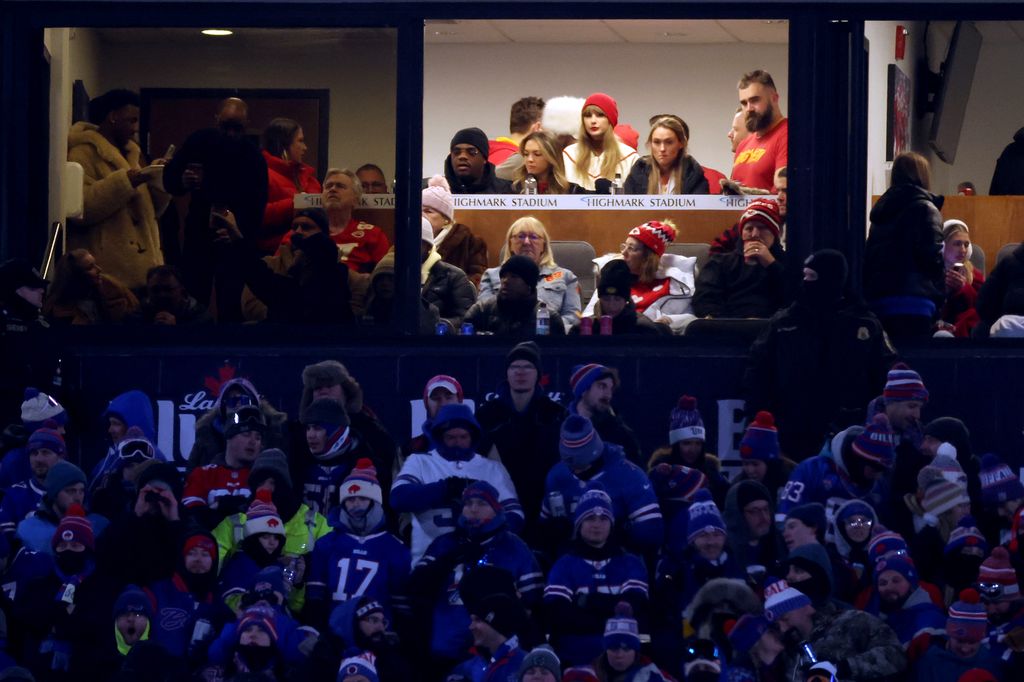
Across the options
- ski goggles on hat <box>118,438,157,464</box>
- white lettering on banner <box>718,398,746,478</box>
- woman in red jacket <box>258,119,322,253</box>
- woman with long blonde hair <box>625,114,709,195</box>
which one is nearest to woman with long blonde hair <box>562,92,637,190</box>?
woman with long blonde hair <box>625,114,709,195</box>

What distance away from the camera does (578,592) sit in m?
11.3

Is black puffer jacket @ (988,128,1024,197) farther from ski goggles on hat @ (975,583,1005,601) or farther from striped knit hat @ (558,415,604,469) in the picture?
striped knit hat @ (558,415,604,469)

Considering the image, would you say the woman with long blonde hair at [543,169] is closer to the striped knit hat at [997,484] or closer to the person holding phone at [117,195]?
the person holding phone at [117,195]

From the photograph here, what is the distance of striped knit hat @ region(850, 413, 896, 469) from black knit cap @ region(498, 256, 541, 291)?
2244 millimetres

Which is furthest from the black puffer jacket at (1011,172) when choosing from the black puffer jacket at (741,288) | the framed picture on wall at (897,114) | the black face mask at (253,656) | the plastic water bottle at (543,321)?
the black face mask at (253,656)

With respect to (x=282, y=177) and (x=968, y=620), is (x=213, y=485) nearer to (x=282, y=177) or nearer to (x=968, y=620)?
(x=282, y=177)

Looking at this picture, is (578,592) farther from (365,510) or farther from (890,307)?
(890,307)

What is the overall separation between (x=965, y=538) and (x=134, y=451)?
14.5ft

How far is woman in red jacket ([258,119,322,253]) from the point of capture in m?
13.1

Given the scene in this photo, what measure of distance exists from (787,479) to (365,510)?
93.3 inches

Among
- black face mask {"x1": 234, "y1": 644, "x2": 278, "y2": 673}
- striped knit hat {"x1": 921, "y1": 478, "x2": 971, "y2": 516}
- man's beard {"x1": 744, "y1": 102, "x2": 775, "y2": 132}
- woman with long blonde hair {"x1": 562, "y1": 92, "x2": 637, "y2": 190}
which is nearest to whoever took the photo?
black face mask {"x1": 234, "y1": 644, "x2": 278, "y2": 673}

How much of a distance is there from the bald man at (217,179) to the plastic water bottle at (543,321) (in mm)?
1710

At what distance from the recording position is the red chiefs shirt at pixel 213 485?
12070 millimetres

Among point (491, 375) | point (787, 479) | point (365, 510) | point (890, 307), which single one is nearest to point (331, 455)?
point (365, 510)
